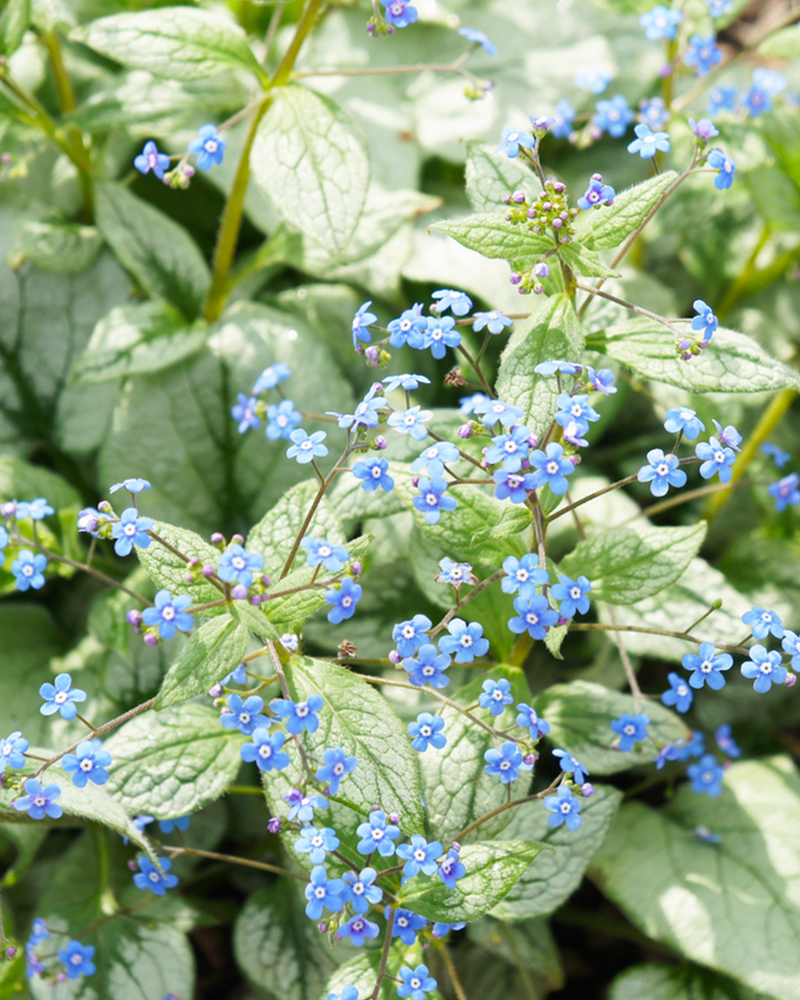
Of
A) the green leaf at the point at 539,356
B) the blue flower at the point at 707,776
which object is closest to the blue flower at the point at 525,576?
the green leaf at the point at 539,356

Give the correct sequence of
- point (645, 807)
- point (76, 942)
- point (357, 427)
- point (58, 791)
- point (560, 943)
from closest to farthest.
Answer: point (58, 791)
point (357, 427)
point (76, 942)
point (645, 807)
point (560, 943)

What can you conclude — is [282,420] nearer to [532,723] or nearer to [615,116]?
[532,723]

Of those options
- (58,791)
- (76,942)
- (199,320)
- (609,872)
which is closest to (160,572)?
(58,791)

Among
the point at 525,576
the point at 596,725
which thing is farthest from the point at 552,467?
the point at 596,725

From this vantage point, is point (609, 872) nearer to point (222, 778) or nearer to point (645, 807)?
point (645, 807)

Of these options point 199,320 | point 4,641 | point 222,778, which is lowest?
point 4,641

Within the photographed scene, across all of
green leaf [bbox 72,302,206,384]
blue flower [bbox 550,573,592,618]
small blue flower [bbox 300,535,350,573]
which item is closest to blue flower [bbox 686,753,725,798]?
blue flower [bbox 550,573,592,618]
